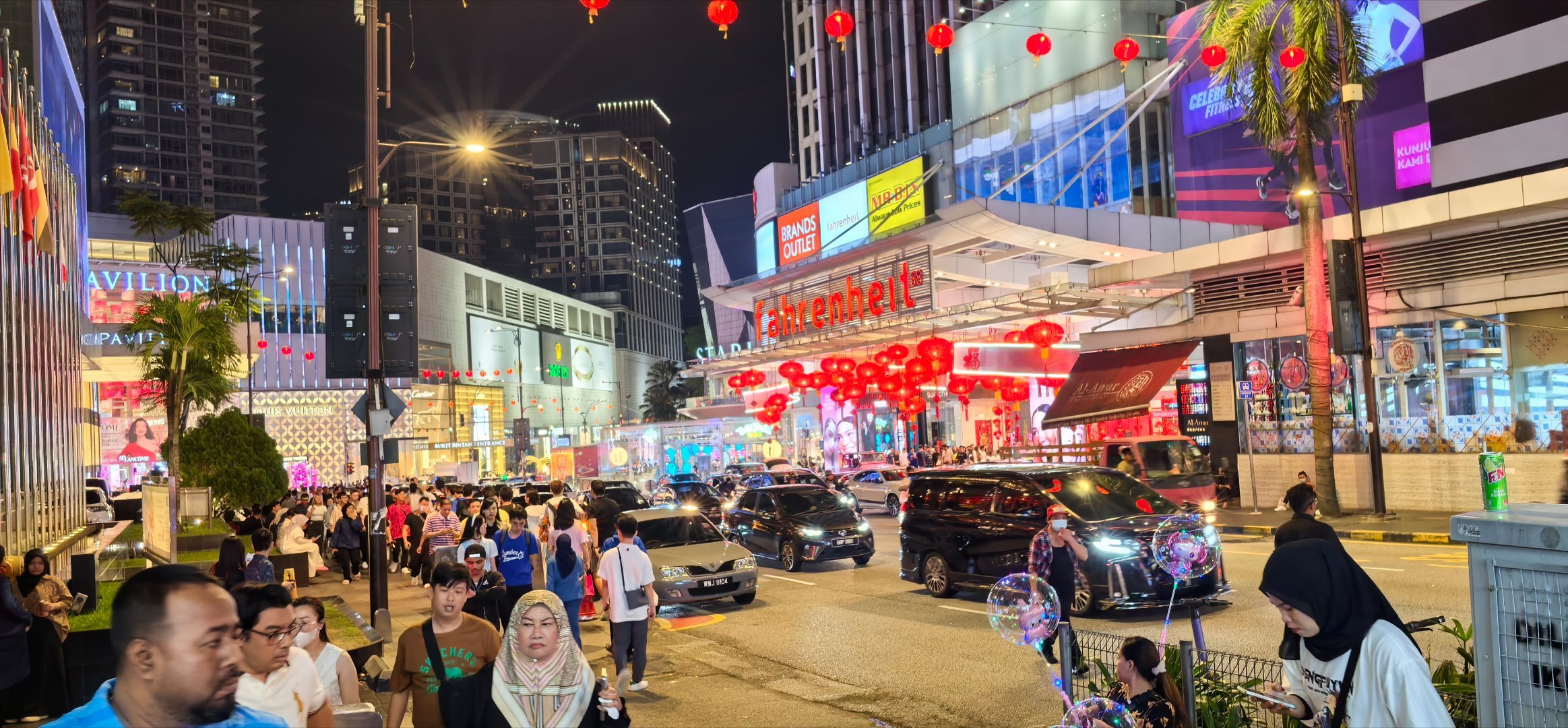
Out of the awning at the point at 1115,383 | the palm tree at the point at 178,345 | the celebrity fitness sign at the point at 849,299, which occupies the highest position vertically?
the celebrity fitness sign at the point at 849,299

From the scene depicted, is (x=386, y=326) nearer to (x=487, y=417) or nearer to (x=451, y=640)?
(x=451, y=640)

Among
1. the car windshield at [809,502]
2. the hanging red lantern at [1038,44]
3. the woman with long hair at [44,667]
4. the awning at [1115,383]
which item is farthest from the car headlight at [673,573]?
the awning at [1115,383]

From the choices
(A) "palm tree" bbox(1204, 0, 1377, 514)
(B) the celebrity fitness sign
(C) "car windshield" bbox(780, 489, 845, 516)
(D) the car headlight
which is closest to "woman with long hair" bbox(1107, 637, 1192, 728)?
(D) the car headlight

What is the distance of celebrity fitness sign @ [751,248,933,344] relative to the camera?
3672cm

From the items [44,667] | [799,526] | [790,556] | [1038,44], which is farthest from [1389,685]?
[790,556]

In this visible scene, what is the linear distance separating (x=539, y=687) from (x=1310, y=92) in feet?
76.0

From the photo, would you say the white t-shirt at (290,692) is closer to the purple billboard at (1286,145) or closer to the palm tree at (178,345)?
the palm tree at (178,345)

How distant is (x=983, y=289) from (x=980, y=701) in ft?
125

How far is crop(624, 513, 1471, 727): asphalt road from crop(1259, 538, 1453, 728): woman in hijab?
3.49 meters

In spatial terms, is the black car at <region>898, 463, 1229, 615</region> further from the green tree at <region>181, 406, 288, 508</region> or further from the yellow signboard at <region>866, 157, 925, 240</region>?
the yellow signboard at <region>866, 157, 925, 240</region>

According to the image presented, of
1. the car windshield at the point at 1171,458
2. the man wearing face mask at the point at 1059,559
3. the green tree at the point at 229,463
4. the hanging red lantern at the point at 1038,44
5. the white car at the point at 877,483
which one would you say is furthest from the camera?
the white car at the point at 877,483

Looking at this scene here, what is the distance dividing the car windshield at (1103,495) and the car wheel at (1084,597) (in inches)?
37.0

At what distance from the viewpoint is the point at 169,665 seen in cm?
278

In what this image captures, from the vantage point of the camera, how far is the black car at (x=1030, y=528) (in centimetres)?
1262
